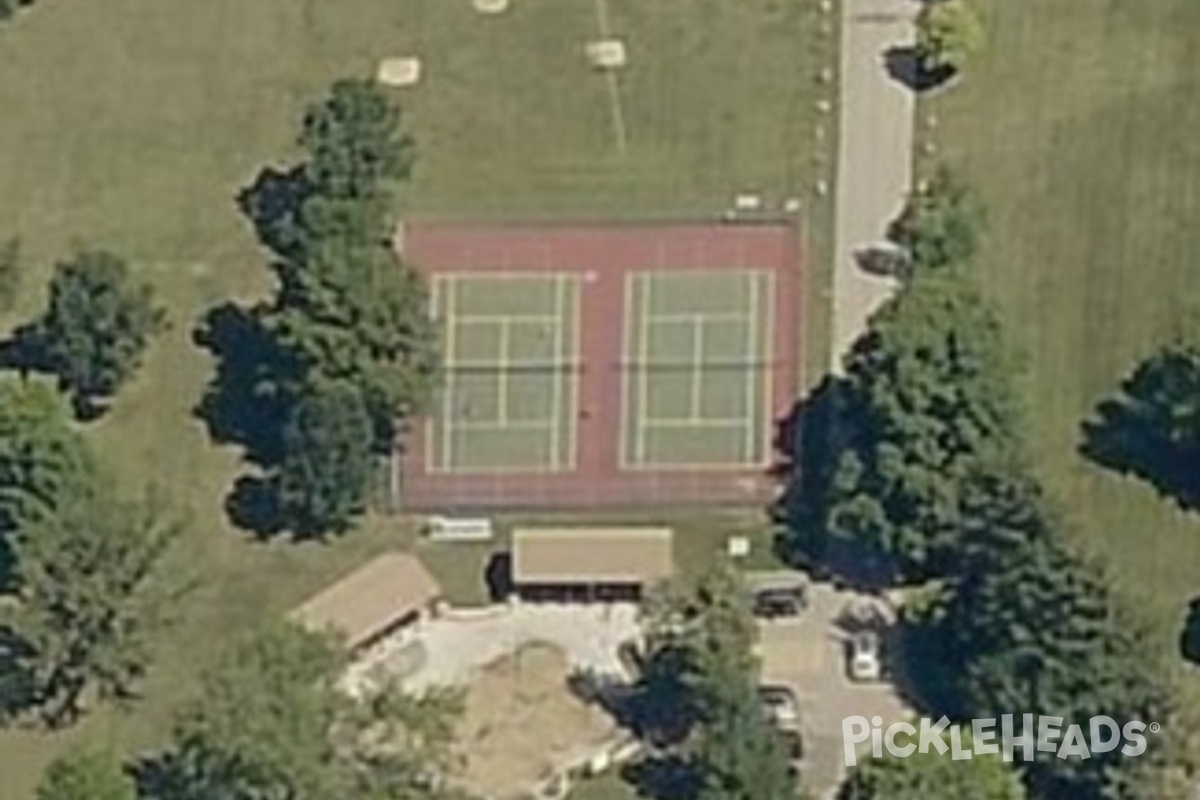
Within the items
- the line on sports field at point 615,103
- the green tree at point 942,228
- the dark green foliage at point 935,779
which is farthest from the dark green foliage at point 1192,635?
the line on sports field at point 615,103

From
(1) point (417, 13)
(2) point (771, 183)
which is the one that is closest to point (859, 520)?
(2) point (771, 183)

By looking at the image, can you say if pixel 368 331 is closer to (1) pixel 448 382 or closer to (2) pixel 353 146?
(1) pixel 448 382

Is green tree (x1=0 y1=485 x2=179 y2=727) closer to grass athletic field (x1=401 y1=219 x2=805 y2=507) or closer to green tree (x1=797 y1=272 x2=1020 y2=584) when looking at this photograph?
grass athletic field (x1=401 y1=219 x2=805 y2=507)

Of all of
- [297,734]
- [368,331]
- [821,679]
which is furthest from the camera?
[368,331]

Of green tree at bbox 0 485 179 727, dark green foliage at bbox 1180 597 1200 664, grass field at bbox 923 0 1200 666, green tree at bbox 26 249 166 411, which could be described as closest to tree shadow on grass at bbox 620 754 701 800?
grass field at bbox 923 0 1200 666

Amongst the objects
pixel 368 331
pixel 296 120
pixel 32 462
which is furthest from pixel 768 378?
pixel 32 462

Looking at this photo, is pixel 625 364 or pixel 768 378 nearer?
pixel 768 378

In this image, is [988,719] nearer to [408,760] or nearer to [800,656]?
[800,656]
